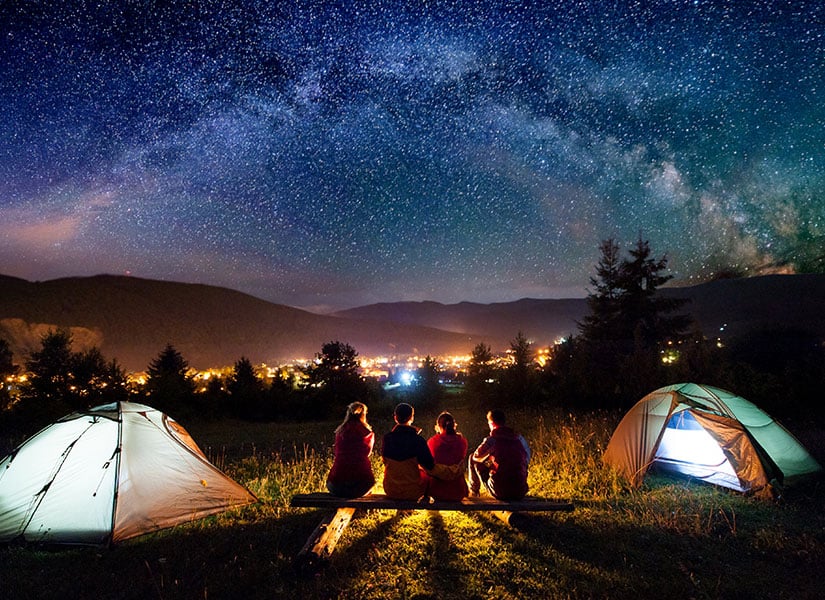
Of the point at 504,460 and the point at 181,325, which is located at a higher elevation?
the point at 181,325

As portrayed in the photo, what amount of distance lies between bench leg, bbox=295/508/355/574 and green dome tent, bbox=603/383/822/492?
6031 millimetres

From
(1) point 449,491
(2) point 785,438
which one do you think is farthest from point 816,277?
(1) point 449,491

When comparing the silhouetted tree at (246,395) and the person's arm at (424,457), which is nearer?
the person's arm at (424,457)

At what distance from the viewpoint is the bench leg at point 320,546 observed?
16.3 ft

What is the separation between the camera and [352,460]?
6516 mm

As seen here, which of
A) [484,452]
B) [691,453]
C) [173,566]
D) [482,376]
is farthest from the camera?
[482,376]

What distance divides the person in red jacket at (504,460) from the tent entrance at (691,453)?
14.6 ft

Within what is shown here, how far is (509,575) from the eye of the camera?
5.04 meters

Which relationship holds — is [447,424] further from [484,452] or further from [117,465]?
[117,465]

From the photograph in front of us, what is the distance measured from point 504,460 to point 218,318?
434 ft

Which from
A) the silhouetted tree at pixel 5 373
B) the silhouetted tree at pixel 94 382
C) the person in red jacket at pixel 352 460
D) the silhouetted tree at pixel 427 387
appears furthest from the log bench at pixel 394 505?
the silhouetted tree at pixel 5 373

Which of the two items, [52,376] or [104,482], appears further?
[52,376]

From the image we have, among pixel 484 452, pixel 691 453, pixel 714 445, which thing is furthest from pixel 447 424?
pixel 714 445

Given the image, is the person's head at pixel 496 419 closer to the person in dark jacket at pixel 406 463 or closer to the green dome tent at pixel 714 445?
the person in dark jacket at pixel 406 463
